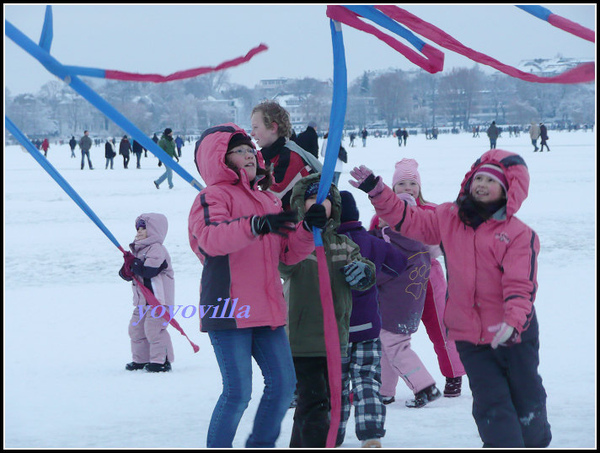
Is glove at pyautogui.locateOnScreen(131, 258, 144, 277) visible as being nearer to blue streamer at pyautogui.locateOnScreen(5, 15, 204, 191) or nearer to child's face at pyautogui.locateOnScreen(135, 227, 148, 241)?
child's face at pyautogui.locateOnScreen(135, 227, 148, 241)

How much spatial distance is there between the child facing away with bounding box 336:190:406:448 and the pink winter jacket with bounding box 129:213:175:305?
4.71ft

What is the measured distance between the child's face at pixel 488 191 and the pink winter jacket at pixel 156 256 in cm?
213

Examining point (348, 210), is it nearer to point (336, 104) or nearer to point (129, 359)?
point (336, 104)

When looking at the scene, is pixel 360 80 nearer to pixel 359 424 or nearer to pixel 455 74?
pixel 455 74

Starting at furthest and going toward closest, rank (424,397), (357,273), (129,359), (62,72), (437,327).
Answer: (129,359)
(437,327)
(424,397)
(357,273)
(62,72)

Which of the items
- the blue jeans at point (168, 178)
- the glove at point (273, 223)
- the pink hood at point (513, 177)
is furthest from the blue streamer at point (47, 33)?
the blue jeans at point (168, 178)

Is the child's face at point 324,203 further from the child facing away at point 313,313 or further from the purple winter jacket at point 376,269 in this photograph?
the purple winter jacket at point 376,269

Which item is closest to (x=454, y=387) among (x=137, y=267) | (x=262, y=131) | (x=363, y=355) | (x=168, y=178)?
(x=363, y=355)

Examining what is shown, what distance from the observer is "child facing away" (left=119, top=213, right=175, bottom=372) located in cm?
461

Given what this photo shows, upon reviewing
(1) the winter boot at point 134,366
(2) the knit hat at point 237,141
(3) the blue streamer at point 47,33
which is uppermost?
(3) the blue streamer at point 47,33

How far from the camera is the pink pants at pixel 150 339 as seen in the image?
468 centimetres

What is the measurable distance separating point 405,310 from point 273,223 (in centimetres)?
150

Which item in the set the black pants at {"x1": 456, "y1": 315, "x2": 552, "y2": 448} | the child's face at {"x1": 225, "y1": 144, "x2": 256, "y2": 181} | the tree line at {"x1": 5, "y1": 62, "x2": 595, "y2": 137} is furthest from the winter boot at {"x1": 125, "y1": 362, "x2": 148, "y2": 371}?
the tree line at {"x1": 5, "y1": 62, "x2": 595, "y2": 137}

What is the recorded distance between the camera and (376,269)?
361cm
